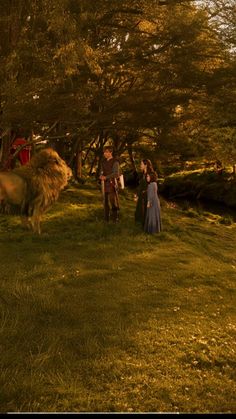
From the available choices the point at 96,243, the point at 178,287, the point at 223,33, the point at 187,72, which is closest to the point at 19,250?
the point at 96,243

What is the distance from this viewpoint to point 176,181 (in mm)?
32469

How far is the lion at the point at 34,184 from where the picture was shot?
10.8 m

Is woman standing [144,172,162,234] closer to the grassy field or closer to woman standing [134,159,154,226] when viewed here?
woman standing [134,159,154,226]

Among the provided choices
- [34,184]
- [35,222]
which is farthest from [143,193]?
[34,184]

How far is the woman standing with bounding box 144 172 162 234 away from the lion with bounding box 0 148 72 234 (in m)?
2.67

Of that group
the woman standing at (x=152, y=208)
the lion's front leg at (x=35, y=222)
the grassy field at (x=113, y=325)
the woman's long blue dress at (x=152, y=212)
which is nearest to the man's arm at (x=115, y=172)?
the woman standing at (x=152, y=208)

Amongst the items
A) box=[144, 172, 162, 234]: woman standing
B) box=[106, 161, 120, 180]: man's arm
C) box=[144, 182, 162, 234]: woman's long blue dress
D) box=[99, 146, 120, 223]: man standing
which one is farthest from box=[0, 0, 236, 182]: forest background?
box=[144, 182, 162, 234]: woman's long blue dress

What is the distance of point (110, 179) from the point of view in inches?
521

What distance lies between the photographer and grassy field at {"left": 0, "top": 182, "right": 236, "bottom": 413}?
4508 mm

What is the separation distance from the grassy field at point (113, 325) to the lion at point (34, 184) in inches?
33.5

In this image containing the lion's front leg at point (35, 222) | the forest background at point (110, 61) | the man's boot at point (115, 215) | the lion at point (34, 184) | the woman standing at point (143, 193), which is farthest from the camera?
the man's boot at point (115, 215)

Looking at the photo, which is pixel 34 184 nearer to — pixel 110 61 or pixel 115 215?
pixel 115 215

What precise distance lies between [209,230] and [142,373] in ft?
38.3

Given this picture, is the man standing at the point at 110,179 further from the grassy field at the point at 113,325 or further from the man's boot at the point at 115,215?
the grassy field at the point at 113,325
